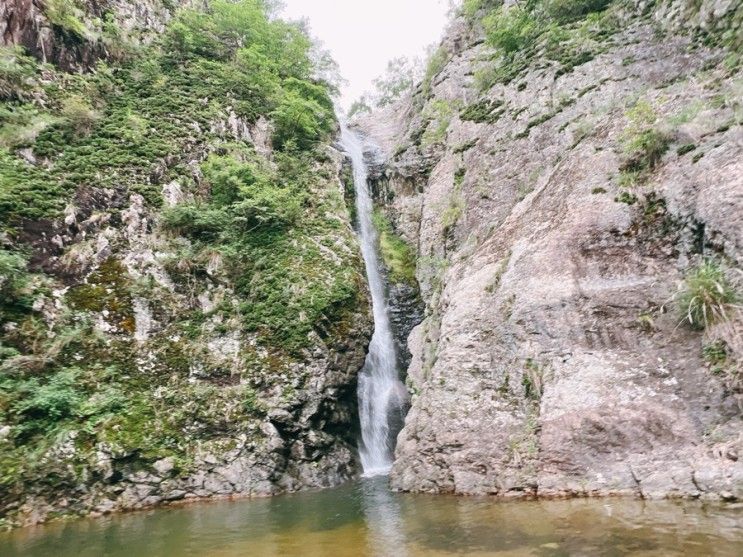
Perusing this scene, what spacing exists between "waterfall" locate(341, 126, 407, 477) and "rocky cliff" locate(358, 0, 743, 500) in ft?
10.1

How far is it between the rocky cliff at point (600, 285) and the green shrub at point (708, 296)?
0.02 m

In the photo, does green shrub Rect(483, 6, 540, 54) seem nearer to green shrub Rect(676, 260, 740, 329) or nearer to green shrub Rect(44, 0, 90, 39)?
green shrub Rect(676, 260, 740, 329)

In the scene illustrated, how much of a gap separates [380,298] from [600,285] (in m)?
9.98

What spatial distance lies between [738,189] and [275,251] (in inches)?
479

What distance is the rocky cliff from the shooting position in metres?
7.14

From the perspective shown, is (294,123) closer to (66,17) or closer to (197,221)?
(197,221)

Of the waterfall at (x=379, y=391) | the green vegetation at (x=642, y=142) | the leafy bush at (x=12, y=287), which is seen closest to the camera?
the green vegetation at (x=642, y=142)

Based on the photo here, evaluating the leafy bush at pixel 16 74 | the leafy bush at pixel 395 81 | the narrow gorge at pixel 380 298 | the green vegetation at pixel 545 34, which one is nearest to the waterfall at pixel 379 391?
the narrow gorge at pixel 380 298

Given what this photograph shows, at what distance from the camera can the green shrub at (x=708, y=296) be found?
282 inches

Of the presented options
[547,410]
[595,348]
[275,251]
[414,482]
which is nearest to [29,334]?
[275,251]

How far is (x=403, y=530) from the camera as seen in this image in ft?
21.8

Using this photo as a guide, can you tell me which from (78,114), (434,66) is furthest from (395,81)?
(78,114)

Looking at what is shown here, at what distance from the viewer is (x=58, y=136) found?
49.4ft

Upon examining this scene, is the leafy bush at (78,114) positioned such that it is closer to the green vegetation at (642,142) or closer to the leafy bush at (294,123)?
the leafy bush at (294,123)
